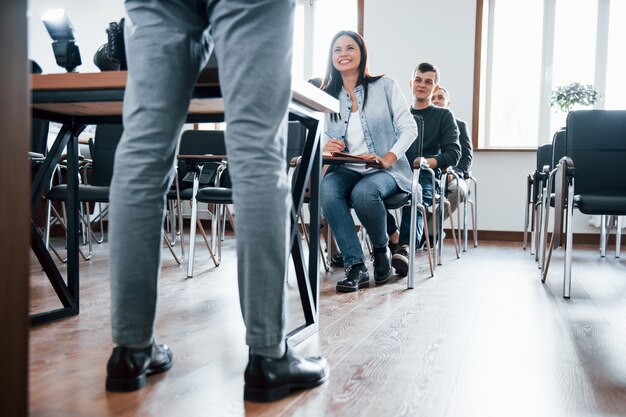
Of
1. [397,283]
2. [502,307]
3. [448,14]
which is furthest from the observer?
[448,14]

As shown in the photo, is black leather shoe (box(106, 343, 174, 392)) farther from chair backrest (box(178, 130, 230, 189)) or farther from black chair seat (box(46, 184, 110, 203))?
chair backrest (box(178, 130, 230, 189))

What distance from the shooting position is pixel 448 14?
18.2 feet

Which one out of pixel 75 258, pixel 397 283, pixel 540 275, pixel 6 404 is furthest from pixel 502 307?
pixel 6 404

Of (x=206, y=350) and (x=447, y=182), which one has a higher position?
(x=447, y=182)

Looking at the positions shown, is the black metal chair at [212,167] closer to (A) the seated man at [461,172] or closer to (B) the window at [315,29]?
(A) the seated man at [461,172]

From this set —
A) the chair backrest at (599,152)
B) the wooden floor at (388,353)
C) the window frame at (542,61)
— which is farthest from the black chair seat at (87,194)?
the window frame at (542,61)

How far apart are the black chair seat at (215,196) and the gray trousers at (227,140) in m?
1.69

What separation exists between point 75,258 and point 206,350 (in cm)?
63

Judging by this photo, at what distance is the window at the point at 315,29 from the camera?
19.4 feet

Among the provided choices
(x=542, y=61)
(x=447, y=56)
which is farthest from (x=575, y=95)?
(x=447, y=56)

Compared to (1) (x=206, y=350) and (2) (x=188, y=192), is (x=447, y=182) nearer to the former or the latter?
(2) (x=188, y=192)

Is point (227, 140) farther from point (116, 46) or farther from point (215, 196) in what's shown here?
point (215, 196)

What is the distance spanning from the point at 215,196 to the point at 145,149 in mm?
1782

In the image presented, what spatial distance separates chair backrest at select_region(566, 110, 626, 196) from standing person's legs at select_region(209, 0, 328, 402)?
1.81 m
